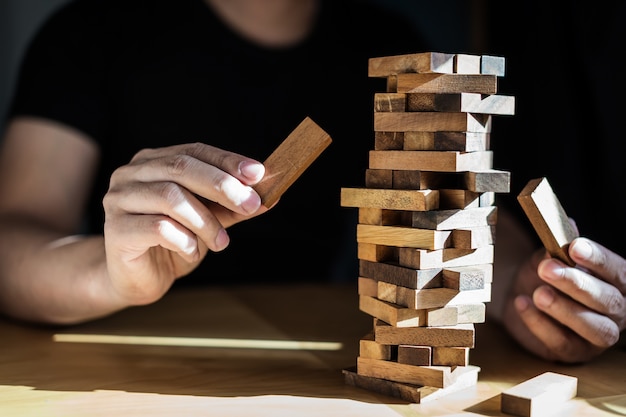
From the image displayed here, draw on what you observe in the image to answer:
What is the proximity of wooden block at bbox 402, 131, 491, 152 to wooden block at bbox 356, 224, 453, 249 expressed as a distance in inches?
6.0

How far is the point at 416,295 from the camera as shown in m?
1.24

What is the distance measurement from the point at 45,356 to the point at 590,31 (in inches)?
77.0

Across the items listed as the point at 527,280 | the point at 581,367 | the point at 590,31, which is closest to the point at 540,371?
the point at 581,367

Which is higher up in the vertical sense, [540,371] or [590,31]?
[590,31]

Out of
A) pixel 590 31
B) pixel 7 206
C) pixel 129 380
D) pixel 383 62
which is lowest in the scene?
pixel 129 380

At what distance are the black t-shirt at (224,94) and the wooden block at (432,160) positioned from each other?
3.97 ft

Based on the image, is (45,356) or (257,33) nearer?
(45,356)

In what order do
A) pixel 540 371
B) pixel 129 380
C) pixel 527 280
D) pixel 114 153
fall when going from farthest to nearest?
pixel 114 153, pixel 527 280, pixel 540 371, pixel 129 380

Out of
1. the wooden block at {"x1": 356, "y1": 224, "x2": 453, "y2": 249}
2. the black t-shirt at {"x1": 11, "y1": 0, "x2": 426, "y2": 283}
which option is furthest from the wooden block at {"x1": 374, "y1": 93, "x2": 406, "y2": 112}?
the black t-shirt at {"x1": 11, "y1": 0, "x2": 426, "y2": 283}

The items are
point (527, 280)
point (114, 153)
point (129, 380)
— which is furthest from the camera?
point (114, 153)

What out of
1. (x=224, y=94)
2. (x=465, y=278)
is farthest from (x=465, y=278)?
(x=224, y=94)

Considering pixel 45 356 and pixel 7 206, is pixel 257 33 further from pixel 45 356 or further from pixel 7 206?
pixel 45 356

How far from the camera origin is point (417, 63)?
122cm

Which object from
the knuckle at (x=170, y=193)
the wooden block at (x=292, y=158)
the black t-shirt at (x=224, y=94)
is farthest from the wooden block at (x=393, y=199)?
the black t-shirt at (x=224, y=94)
